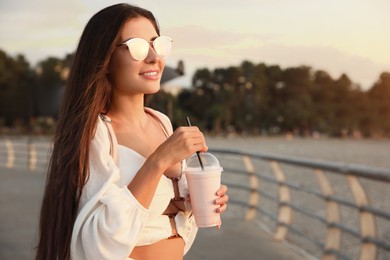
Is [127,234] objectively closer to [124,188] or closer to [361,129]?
[124,188]

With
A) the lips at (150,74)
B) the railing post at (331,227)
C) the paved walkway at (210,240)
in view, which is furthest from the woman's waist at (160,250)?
the paved walkway at (210,240)

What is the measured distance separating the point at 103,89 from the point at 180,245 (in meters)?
0.44

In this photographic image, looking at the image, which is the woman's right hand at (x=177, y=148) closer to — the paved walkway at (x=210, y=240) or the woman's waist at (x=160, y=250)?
the woman's waist at (x=160, y=250)

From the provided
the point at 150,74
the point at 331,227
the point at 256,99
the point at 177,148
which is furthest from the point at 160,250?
the point at 256,99

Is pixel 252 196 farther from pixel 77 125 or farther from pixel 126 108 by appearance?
pixel 77 125

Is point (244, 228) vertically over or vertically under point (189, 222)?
under

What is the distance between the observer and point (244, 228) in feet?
22.9

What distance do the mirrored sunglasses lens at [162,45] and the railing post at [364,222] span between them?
2.99 meters

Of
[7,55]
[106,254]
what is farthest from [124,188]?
[7,55]

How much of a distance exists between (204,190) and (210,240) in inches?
182

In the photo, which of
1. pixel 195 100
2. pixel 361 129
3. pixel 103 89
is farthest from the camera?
pixel 361 129

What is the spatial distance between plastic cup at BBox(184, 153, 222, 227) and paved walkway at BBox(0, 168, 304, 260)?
12.6ft

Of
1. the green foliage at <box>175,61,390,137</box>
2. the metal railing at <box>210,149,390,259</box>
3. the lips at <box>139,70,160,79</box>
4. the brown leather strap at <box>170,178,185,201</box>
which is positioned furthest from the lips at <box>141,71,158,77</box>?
the green foliage at <box>175,61,390,137</box>

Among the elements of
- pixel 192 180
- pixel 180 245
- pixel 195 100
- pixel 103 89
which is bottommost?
pixel 195 100
